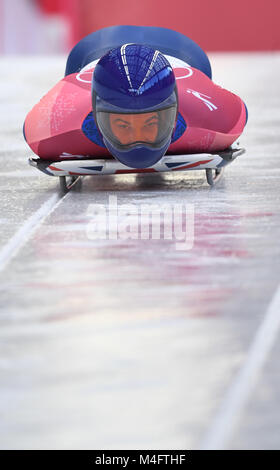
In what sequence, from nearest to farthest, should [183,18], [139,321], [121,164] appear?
1. [139,321]
2. [121,164]
3. [183,18]

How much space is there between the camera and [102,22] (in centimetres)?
1230

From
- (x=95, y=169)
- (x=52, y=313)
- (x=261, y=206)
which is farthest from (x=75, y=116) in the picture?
(x=52, y=313)

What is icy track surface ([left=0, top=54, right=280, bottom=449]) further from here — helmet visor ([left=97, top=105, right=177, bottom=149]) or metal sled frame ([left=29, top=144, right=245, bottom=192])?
helmet visor ([left=97, top=105, right=177, bottom=149])

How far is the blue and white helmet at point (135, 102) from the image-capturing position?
3.37m

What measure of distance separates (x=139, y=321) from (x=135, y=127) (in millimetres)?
1284

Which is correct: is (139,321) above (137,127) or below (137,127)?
below

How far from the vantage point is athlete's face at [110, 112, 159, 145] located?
11.2 ft

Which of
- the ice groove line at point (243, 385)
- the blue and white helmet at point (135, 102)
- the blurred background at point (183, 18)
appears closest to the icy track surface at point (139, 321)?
the ice groove line at point (243, 385)

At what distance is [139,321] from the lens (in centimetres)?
230

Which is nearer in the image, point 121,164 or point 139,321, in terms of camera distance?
point 139,321

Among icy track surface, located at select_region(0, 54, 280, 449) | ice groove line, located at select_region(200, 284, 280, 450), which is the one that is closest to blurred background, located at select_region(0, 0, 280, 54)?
icy track surface, located at select_region(0, 54, 280, 449)

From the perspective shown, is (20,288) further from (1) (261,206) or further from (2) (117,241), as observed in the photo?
(1) (261,206)

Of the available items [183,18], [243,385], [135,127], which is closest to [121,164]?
[135,127]

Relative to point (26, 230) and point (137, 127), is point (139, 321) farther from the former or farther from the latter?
point (137, 127)
